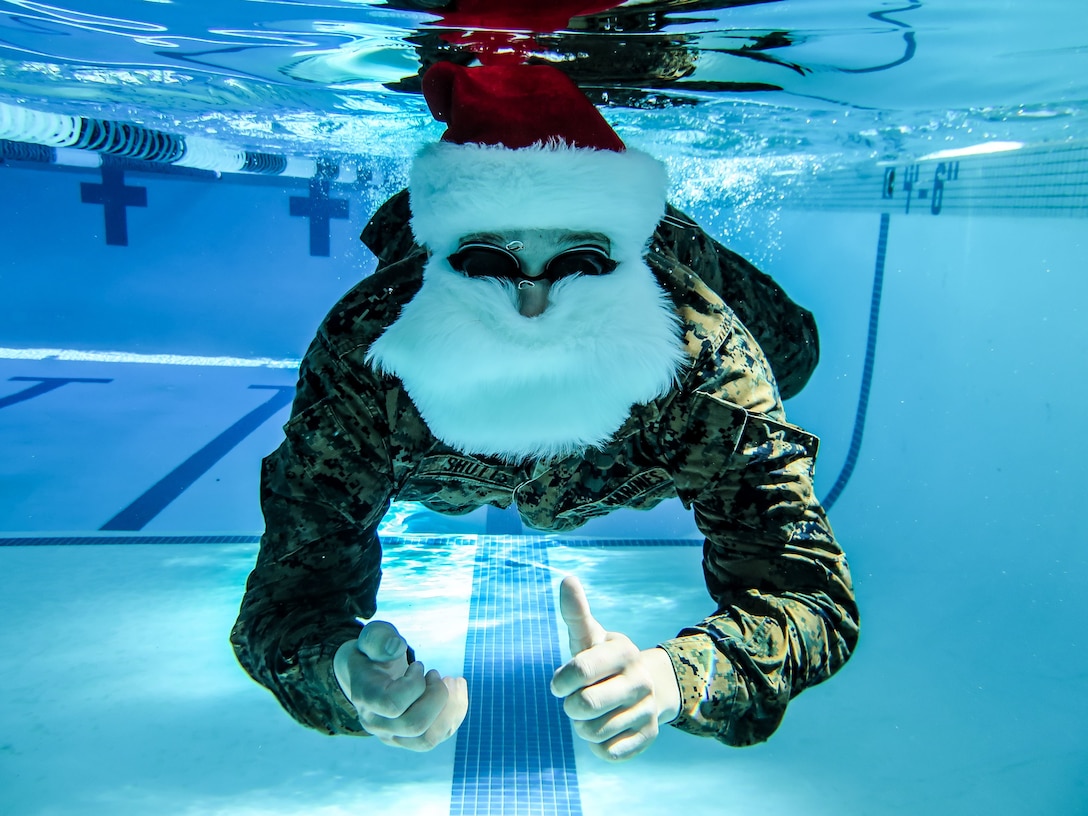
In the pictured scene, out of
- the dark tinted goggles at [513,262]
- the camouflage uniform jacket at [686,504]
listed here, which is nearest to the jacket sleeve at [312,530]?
the camouflage uniform jacket at [686,504]

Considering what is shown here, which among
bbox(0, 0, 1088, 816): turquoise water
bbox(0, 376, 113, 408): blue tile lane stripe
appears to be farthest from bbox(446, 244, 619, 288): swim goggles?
bbox(0, 376, 113, 408): blue tile lane stripe

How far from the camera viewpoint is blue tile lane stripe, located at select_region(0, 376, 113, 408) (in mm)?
7469

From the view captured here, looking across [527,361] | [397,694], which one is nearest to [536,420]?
[527,361]

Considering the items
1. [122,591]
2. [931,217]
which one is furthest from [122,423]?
[931,217]

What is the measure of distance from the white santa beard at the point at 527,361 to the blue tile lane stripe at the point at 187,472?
4395 mm

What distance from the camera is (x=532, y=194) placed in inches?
67.4

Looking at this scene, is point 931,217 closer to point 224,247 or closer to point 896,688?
point 896,688

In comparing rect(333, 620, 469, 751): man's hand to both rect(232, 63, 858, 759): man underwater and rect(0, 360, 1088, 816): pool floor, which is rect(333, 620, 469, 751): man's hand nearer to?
rect(232, 63, 858, 759): man underwater

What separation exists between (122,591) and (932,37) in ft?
16.0

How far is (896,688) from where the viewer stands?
3594 millimetres

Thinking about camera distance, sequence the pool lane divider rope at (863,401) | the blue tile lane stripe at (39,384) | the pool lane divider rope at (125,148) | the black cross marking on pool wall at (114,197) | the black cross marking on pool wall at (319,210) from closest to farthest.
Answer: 1. the pool lane divider rope at (863,401)
2. the pool lane divider rope at (125,148)
3. the blue tile lane stripe at (39,384)
4. the black cross marking on pool wall at (114,197)
5. the black cross marking on pool wall at (319,210)

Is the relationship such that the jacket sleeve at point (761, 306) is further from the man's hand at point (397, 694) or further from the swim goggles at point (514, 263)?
the man's hand at point (397, 694)

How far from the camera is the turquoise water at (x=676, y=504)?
9.58 ft

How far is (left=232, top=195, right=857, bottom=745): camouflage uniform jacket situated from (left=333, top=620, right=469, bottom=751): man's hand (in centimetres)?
19
